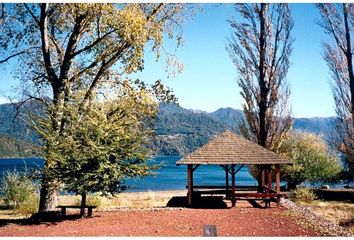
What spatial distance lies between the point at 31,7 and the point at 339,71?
14.0 metres

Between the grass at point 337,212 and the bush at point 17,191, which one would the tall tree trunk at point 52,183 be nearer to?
the bush at point 17,191

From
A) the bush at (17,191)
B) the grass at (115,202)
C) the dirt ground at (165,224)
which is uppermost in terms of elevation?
the bush at (17,191)

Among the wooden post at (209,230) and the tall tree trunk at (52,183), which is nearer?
the wooden post at (209,230)

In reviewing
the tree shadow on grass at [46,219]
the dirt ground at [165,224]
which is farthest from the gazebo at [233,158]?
the tree shadow on grass at [46,219]

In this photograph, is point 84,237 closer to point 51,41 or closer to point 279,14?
point 51,41

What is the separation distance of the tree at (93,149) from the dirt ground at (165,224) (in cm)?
124

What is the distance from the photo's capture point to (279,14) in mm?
22203

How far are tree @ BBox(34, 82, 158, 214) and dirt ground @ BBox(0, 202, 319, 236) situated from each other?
1237mm

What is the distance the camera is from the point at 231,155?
17.7 meters

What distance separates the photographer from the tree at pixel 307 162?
31469 mm

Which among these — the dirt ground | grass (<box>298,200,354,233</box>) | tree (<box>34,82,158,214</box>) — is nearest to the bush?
the dirt ground

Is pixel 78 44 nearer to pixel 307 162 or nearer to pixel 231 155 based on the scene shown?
pixel 231 155

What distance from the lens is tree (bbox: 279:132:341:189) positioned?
103 feet

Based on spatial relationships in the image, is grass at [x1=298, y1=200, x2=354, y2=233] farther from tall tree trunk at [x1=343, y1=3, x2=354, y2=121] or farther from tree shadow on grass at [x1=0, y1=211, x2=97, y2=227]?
tree shadow on grass at [x1=0, y1=211, x2=97, y2=227]
